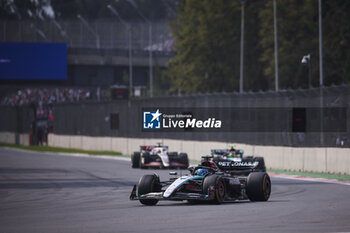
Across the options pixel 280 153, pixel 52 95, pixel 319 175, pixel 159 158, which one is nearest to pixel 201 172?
pixel 319 175

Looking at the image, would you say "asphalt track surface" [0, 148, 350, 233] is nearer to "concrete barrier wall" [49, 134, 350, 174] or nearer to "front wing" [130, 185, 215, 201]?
"front wing" [130, 185, 215, 201]

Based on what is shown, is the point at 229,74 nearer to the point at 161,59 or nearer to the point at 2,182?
the point at 161,59

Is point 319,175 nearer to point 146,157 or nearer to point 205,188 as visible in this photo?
point 146,157

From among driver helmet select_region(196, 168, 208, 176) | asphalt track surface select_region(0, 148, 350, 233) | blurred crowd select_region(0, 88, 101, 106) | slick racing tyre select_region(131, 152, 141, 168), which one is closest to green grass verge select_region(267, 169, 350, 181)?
asphalt track surface select_region(0, 148, 350, 233)

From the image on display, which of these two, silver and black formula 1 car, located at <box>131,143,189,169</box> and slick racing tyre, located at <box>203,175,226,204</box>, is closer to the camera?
slick racing tyre, located at <box>203,175,226,204</box>

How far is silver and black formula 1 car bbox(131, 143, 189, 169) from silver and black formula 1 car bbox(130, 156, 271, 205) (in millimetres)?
13958

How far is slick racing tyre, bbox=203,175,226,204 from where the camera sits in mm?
16359

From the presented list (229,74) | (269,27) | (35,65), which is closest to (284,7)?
(269,27)

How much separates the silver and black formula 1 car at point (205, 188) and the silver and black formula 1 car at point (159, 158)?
1396 centimetres

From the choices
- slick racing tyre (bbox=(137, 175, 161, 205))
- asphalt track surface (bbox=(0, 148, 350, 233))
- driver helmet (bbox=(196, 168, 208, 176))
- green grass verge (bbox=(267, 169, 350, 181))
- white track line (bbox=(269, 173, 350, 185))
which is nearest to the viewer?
Answer: asphalt track surface (bbox=(0, 148, 350, 233))

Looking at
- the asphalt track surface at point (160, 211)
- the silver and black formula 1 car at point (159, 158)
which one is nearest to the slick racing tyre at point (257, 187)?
the asphalt track surface at point (160, 211)

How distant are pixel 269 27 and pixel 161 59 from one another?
35.9 metres

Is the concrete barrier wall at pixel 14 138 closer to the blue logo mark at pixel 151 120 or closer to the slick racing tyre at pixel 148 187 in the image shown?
the blue logo mark at pixel 151 120

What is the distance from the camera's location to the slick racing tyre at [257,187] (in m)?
17.2
